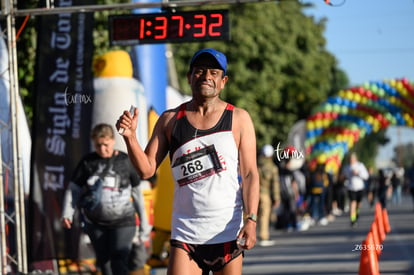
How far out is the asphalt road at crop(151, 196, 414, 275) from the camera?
14062 mm

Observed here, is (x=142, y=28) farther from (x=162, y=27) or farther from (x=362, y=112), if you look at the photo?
(x=362, y=112)

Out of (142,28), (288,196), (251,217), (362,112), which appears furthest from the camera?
(362,112)

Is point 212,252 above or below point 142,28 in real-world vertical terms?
below

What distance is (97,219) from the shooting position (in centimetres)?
1020

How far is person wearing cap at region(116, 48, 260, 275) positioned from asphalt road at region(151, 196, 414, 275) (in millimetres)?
3810

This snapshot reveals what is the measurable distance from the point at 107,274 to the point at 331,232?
44.3ft

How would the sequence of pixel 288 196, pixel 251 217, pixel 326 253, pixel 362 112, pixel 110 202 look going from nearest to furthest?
pixel 251 217, pixel 110 202, pixel 326 253, pixel 288 196, pixel 362 112

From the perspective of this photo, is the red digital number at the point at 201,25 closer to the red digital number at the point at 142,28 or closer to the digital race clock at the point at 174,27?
the digital race clock at the point at 174,27

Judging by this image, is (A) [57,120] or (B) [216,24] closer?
(B) [216,24]

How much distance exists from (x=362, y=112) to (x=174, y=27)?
19.5 meters

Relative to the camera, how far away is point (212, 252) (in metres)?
6.31

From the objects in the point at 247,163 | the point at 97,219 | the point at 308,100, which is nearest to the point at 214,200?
the point at 247,163

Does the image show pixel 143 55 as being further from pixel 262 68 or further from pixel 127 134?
pixel 262 68

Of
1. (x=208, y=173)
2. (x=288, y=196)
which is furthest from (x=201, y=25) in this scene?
(x=288, y=196)
